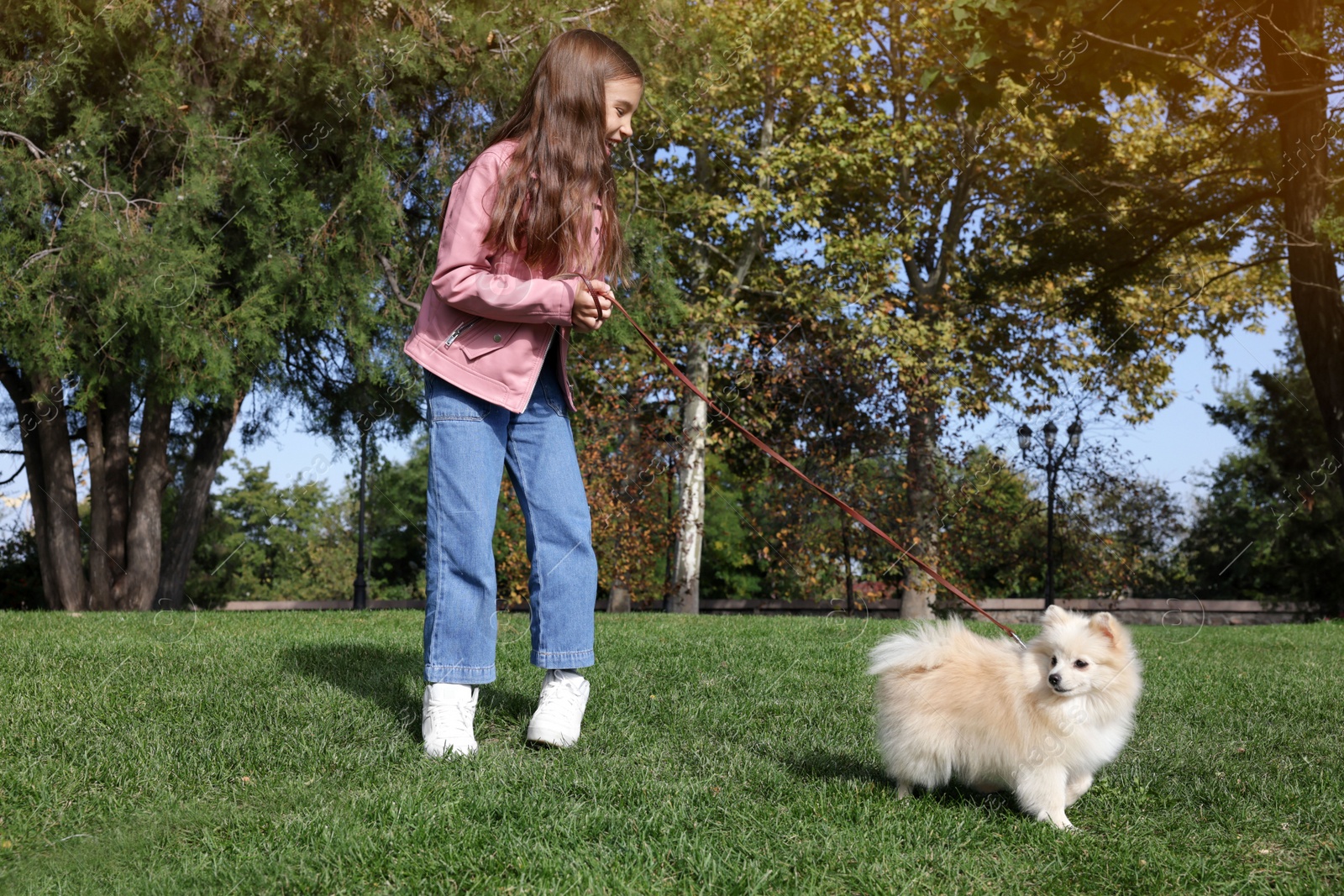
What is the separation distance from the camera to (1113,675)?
2926mm

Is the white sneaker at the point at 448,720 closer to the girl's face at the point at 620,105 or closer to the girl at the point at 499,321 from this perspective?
the girl at the point at 499,321

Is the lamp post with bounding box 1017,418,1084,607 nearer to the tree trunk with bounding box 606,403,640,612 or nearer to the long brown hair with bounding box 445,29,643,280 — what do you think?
the tree trunk with bounding box 606,403,640,612

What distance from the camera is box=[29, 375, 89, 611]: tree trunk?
→ 13.9 m

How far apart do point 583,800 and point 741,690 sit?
2077 mm

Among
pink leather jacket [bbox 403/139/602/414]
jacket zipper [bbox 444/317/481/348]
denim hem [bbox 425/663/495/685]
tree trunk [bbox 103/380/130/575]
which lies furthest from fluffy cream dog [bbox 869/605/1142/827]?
tree trunk [bbox 103/380/130/575]

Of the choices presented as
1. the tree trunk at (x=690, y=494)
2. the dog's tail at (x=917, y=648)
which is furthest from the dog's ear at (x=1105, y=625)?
the tree trunk at (x=690, y=494)

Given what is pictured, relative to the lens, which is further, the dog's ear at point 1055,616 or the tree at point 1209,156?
the tree at point 1209,156

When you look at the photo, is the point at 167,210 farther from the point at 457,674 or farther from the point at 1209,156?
the point at 1209,156

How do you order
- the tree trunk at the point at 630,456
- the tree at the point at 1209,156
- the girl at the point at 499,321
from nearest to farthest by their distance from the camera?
the girl at the point at 499,321, the tree at the point at 1209,156, the tree trunk at the point at 630,456

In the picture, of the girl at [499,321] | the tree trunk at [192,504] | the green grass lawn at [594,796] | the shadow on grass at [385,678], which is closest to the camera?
the green grass lawn at [594,796]

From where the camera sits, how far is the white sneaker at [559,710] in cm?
362

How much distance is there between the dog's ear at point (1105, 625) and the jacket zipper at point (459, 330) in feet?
6.89

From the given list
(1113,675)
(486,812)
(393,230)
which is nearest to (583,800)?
(486,812)

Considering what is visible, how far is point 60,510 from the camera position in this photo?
14180mm
